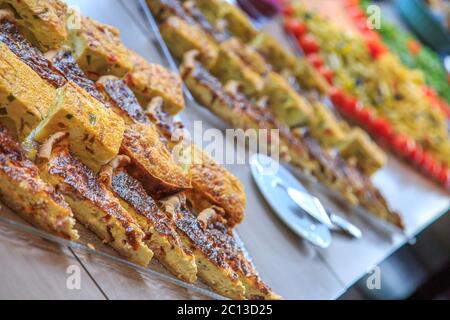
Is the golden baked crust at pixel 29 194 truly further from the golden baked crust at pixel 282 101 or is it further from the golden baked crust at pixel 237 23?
the golden baked crust at pixel 237 23

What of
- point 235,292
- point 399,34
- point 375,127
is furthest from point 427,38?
point 235,292

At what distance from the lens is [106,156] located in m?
1.92

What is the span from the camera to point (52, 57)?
2.18m

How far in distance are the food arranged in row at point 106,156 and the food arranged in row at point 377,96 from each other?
2.76 meters

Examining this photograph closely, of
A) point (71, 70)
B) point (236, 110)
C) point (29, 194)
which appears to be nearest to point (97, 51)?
point (71, 70)

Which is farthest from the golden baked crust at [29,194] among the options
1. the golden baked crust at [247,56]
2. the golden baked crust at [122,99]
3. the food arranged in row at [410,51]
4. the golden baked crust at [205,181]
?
the food arranged in row at [410,51]

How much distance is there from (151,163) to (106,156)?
24cm

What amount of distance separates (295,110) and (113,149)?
6.97 feet

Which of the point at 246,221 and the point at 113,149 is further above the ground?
the point at 113,149

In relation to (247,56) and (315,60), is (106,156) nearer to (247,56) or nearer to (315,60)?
(247,56)

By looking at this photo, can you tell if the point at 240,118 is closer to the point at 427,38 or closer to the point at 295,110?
the point at 295,110

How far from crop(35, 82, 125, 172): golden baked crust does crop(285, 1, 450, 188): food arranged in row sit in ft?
11.0

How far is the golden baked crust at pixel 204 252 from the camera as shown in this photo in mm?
2145
